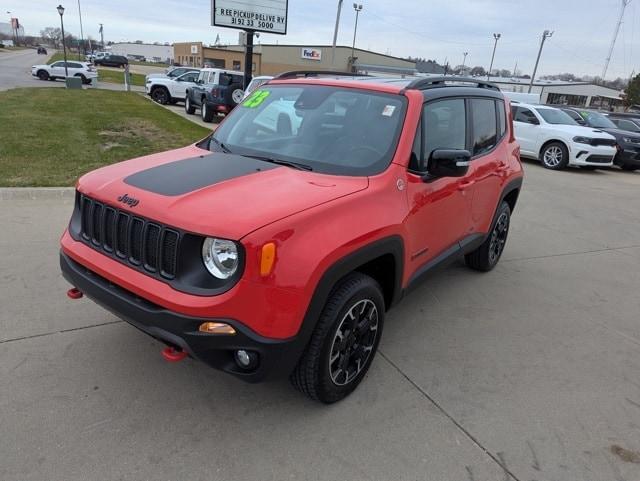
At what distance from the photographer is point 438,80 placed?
3717 millimetres

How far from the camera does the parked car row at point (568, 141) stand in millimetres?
12977

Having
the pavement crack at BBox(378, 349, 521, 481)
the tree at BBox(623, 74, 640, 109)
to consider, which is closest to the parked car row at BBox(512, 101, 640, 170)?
the pavement crack at BBox(378, 349, 521, 481)

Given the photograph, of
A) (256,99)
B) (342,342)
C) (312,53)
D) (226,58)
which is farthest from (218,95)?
(226,58)

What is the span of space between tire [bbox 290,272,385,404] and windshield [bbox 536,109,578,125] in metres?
13.0

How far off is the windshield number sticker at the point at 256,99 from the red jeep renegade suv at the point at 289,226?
22 mm

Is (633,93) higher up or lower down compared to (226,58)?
higher up

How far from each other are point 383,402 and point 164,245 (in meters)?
1.63

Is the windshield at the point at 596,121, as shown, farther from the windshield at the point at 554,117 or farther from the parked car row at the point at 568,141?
the windshield at the point at 554,117

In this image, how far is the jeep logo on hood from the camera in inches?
101

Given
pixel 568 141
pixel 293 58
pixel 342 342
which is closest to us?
pixel 342 342

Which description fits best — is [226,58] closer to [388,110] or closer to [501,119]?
[501,119]

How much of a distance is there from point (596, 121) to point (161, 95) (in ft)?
59.1

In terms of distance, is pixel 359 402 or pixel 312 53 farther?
pixel 312 53

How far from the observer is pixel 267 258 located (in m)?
2.23
